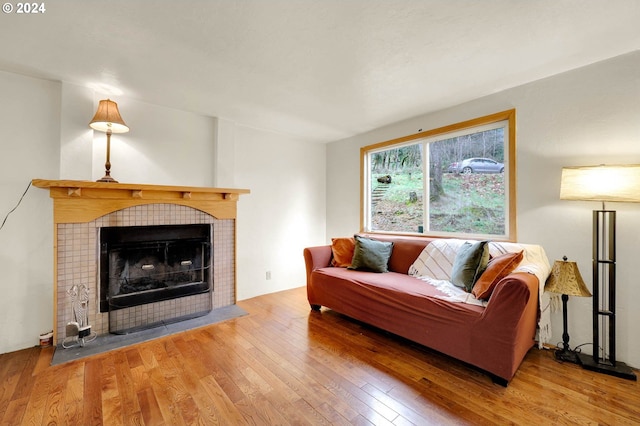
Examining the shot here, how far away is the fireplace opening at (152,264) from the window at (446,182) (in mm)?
2258

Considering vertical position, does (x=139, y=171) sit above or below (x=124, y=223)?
above

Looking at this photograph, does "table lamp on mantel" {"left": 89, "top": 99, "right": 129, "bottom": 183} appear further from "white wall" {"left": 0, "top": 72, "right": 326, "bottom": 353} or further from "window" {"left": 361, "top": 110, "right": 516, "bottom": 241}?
"window" {"left": 361, "top": 110, "right": 516, "bottom": 241}

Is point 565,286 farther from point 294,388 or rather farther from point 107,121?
point 107,121

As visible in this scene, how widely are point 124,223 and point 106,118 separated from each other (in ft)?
3.16

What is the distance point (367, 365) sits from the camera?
6.73 ft

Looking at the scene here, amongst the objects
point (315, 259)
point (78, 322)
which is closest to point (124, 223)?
point (78, 322)

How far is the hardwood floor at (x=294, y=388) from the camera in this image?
60.1 inches

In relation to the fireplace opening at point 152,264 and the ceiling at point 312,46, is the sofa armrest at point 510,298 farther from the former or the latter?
the fireplace opening at point 152,264

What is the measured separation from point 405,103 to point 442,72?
0.66m

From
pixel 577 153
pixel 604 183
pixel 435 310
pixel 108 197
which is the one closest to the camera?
pixel 604 183

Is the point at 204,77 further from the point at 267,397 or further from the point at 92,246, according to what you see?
the point at 267,397

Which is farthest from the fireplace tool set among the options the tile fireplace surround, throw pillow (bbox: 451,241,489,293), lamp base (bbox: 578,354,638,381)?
lamp base (bbox: 578,354,638,381)

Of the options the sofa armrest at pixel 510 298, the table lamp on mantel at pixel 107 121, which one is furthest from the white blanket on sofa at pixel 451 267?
the table lamp on mantel at pixel 107 121

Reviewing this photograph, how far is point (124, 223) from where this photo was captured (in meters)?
→ 2.62
